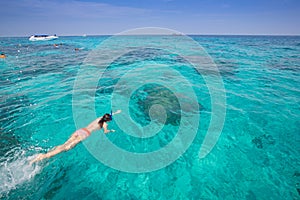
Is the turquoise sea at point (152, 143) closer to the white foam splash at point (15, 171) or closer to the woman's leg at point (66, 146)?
the white foam splash at point (15, 171)

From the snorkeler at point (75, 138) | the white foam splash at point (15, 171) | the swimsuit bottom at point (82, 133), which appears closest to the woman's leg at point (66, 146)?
the snorkeler at point (75, 138)

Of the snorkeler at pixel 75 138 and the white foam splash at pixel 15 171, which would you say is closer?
the white foam splash at pixel 15 171

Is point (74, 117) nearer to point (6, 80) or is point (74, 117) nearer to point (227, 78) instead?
point (6, 80)

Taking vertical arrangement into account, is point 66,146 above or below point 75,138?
below

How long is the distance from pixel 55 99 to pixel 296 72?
2402 cm

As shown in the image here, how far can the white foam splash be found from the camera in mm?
4840

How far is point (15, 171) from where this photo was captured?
17.2ft

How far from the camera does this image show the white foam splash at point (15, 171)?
4840mm

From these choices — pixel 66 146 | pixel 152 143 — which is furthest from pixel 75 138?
pixel 152 143

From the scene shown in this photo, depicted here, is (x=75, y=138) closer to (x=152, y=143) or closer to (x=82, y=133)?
(x=82, y=133)

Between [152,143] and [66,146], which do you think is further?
[152,143]

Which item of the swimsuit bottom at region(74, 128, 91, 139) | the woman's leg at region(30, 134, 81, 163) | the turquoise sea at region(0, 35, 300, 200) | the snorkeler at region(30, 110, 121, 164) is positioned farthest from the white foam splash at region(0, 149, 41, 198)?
the swimsuit bottom at region(74, 128, 91, 139)

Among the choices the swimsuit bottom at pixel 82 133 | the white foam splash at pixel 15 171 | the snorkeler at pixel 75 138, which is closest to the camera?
the white foam splash at pixel 15 171

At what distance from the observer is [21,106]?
9750 mm
